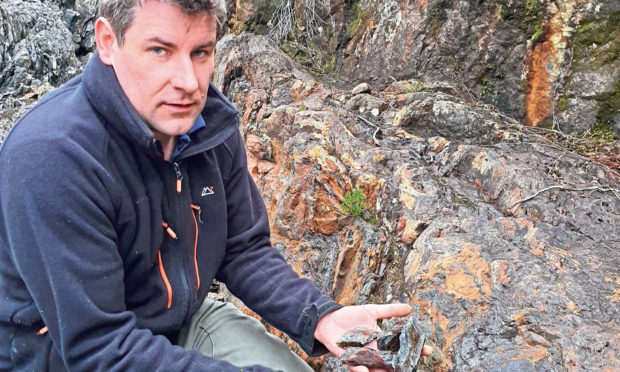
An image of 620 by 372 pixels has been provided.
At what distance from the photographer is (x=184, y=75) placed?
6.88ft

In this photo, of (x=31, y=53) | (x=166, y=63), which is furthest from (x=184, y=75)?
(x=31, y=53)

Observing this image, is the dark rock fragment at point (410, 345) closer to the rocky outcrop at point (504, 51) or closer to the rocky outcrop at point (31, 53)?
the rocky outcrop at point (504, 51)

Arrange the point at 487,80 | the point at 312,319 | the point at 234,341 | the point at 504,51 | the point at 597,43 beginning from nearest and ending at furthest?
the point at 312,319
the point at 234,341
the point at 597,43
the point at 504,51
the point at 487,80

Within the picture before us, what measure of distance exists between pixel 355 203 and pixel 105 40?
9.57 ft

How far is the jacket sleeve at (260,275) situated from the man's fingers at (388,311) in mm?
206

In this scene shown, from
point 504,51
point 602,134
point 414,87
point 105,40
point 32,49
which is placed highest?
point 105,40

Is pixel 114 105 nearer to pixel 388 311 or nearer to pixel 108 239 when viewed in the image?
pixel 108 239

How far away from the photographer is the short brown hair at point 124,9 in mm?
1959

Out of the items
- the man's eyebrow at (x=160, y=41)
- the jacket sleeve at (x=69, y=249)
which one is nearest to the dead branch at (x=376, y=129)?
the man's eyebrow at (x=160, y=41)

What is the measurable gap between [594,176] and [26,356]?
4499mm

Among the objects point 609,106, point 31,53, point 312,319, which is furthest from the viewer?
point 31,53

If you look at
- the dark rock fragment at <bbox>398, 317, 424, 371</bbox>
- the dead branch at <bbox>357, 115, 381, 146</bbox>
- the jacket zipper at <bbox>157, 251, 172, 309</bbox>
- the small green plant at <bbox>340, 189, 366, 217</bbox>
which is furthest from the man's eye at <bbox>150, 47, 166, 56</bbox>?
the dead branch at <bbox>357, 115, 381, 146</bbox>

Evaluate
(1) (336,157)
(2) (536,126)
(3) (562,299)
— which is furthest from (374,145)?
(3) (562,299)

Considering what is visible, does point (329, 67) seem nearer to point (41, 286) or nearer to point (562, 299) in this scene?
point (562, 299)
